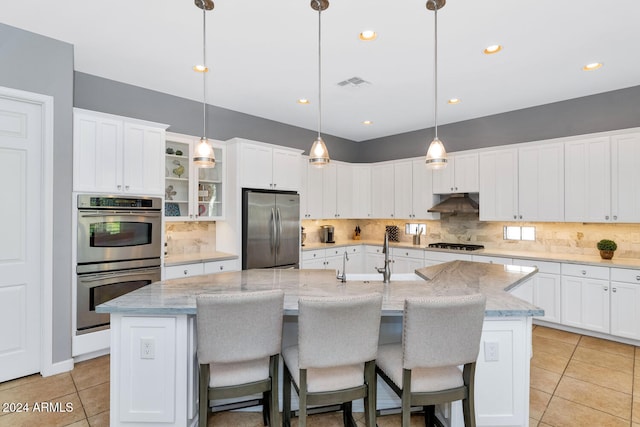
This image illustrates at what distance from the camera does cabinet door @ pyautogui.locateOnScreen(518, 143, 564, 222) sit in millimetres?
4371

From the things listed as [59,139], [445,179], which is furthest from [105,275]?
[445,179]

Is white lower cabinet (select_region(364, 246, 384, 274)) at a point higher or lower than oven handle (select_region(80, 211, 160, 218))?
lower

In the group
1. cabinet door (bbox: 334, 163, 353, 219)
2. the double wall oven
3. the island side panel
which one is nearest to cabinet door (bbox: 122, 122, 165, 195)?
the double wall oven

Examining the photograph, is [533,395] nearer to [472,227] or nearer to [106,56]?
[472,227]

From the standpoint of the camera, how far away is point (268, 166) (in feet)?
15.8

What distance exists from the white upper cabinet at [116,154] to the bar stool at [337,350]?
2771mm

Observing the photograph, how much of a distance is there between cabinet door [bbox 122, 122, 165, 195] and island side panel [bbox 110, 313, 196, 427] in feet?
6.62

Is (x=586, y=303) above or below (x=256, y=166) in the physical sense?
below

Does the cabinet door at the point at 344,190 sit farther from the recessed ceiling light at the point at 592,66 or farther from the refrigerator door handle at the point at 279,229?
the recessed ceiling light at the point at 592,66

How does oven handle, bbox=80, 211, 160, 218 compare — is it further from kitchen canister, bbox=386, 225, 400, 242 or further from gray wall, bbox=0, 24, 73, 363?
kitchen canister, bbox=386, 225, 400, 242

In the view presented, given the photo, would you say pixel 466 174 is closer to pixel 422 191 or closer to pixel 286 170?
pixel 422 191

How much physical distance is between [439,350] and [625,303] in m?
3.40

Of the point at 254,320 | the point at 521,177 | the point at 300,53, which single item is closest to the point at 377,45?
the point at 300,53

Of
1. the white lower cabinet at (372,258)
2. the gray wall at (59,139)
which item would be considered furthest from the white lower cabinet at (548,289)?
the gray wall at (59,139)
